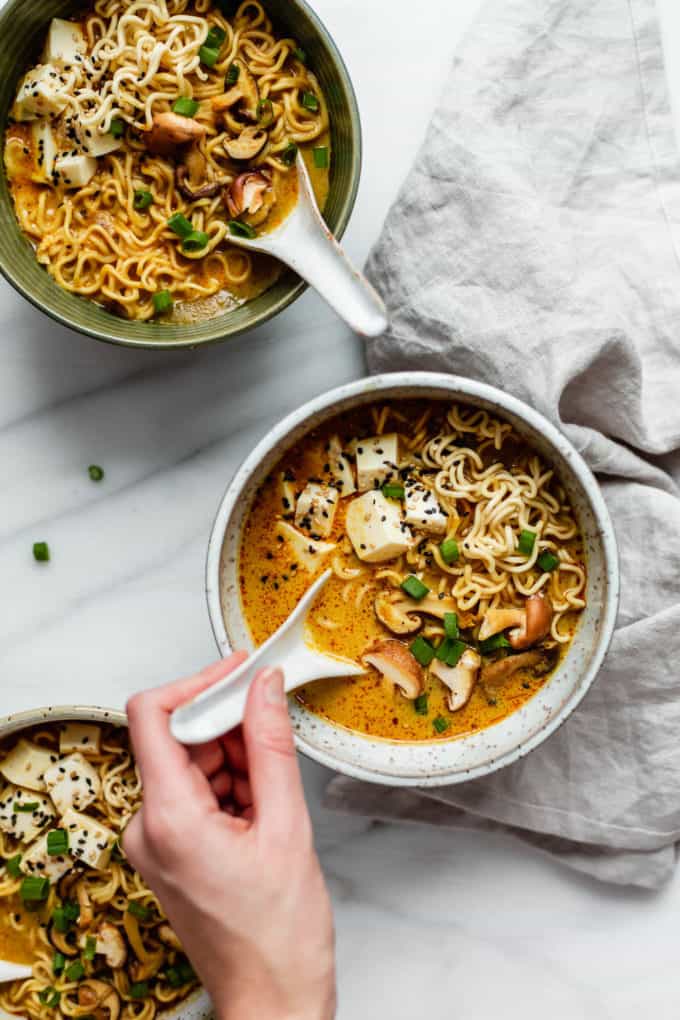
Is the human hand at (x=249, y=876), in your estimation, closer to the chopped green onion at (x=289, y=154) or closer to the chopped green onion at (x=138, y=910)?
the chopped green onion at (x=138, y=910)

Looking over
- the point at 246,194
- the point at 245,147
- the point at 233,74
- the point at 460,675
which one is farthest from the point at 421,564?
the point at 233,74

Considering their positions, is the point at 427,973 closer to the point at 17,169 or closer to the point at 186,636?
the point at 186,636

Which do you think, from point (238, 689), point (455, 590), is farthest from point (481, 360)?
point (238, 689)

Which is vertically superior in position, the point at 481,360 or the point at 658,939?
the point at 481,360

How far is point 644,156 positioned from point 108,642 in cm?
201

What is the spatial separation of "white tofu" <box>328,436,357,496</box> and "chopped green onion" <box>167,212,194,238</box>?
0.66 metres

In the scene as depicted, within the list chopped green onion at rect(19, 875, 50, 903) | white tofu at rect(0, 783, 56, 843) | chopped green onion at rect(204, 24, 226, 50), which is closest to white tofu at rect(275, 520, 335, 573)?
white tofu at rect(0, 783, 56, 843)

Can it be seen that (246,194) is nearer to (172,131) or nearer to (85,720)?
(172,131)

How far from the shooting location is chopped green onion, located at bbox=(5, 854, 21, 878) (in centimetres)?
301

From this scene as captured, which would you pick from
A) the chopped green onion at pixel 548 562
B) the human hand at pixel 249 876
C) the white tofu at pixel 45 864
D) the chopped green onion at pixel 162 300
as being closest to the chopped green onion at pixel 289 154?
the chopped green onion at pixel 162 300

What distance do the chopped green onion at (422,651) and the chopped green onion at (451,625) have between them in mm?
60

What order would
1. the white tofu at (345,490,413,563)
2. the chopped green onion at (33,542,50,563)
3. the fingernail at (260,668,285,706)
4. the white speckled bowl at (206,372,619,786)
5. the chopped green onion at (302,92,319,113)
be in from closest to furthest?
the fingernail at (260,668,285,706) → the white speckled bowl at (206,372,619,786) → the white tofu at (345,490,413,563) → the chopped green onion at (302,92,319,113) → the chopped green onion at (33,542,50,563)

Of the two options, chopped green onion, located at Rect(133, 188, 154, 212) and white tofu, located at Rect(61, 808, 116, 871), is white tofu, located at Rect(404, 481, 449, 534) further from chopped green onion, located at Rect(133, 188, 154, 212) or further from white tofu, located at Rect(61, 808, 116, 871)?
white tofu, located at Rect(61, 808, 116, 871)

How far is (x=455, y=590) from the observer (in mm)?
2867
